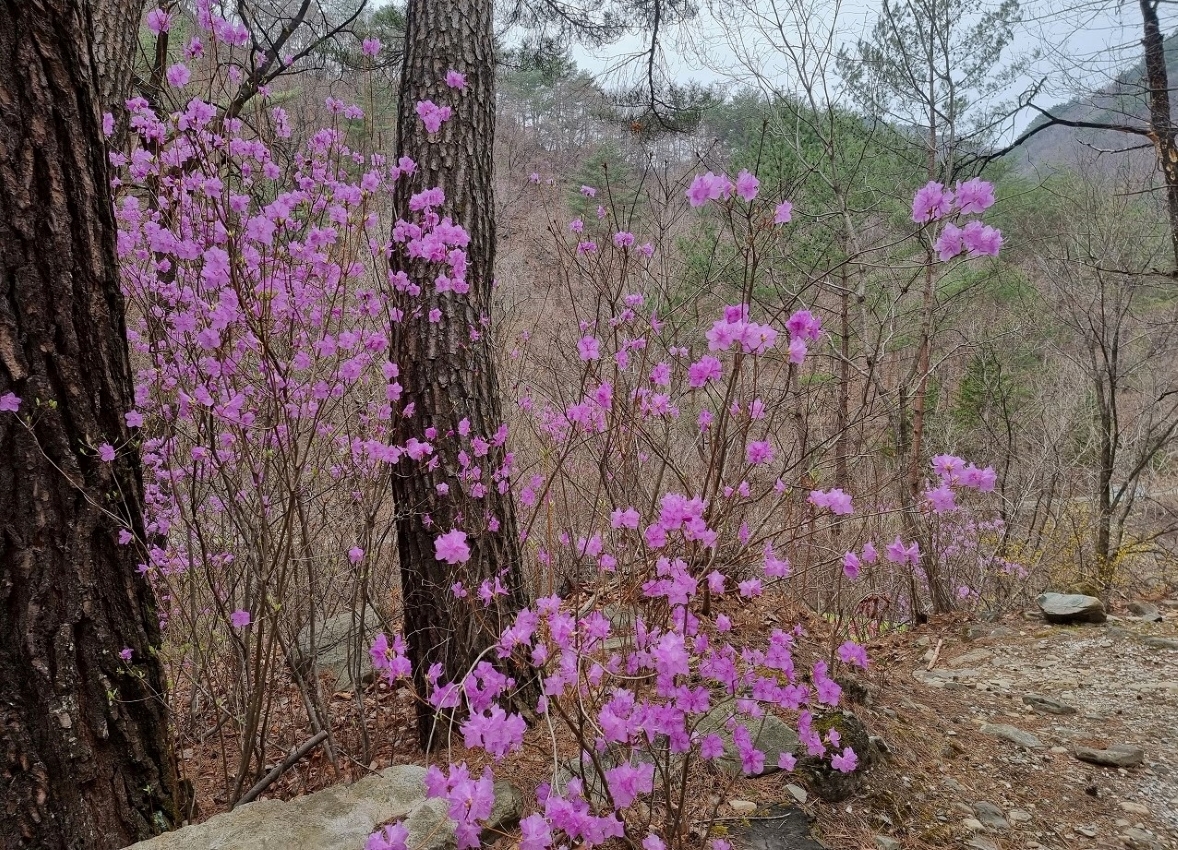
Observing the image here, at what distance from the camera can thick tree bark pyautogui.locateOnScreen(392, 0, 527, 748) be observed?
2727mm

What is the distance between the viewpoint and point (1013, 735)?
9.46 ft

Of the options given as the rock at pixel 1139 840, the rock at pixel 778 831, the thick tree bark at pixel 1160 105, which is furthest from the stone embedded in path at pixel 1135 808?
the thick tree bark at pixel 1160 105

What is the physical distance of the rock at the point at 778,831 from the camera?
204 centimetres

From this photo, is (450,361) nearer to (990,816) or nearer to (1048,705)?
(990,816)

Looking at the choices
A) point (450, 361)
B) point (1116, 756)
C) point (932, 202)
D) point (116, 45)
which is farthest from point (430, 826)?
point (116, 45)

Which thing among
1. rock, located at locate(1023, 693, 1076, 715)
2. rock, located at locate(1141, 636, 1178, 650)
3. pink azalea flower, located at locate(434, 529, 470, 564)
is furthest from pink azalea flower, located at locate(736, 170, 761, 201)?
rock, located at locate(1141, 636, 1178, 650)

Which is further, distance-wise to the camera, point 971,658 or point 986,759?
point 971,658

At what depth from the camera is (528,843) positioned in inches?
49.2

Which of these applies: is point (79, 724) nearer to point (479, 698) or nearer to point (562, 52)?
point (479, 698)

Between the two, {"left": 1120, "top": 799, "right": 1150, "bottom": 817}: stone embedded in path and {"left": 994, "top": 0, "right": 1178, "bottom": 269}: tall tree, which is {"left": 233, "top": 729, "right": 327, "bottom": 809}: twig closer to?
{"left": 1120, "top": 799, "right": 1150, "bottom": 817}: stone embedded in path

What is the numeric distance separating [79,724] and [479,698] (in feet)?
3.54

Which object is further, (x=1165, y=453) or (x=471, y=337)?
(x=1165, y=453)

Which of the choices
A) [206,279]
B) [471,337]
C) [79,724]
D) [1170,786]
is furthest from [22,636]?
[1170,786]

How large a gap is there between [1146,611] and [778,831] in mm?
4172
